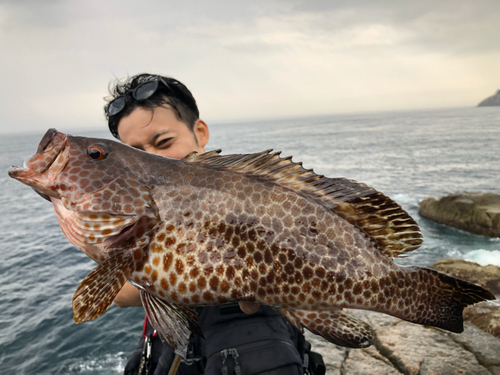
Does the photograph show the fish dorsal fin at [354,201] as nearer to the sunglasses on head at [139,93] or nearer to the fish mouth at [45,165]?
the fish mouth at [45,165]

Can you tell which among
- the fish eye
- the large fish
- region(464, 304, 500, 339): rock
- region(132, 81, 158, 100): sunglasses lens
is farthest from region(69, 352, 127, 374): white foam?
region(464, 304, 500, 339): rock

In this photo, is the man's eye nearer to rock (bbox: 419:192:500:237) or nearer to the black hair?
the black hair

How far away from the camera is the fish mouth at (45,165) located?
225 cm

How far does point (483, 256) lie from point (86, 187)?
18.2 meters

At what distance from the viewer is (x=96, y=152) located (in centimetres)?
241

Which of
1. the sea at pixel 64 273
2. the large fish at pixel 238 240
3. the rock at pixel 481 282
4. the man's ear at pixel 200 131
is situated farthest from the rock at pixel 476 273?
the large fish at pixel 238 240

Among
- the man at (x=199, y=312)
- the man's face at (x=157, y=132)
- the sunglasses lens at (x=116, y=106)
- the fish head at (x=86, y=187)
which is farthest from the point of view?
the sunglasses lens at (x=116, y=106)

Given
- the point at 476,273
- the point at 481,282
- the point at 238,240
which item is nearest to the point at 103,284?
the point at 238,240

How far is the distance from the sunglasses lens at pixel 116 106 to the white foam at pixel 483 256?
16747 mm

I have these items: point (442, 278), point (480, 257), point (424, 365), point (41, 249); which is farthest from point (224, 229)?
point (41, 249)

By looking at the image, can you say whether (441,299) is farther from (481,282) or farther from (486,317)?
(481,282)

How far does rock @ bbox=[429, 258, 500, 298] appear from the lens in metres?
10.5

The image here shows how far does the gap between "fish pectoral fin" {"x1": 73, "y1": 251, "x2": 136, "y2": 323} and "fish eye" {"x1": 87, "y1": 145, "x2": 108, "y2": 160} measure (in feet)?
2.59

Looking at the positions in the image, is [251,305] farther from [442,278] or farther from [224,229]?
[442,278]
